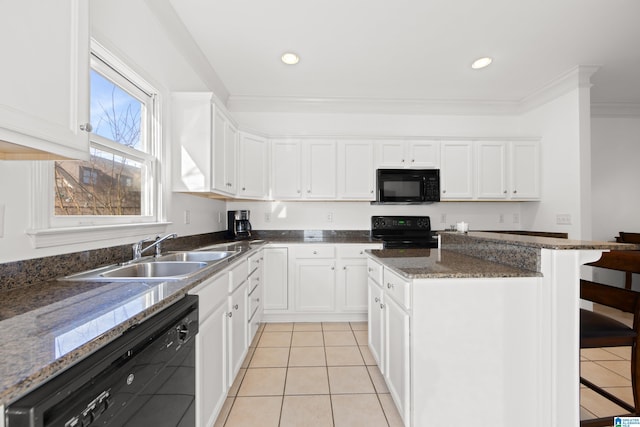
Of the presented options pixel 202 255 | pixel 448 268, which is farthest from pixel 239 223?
pixel 448 268

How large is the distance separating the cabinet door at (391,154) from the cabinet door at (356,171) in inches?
5.2

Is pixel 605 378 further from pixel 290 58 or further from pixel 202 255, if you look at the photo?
pixel 290 58

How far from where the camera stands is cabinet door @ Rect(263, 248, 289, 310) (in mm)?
2994

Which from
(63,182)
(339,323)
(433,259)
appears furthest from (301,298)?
(63,182)

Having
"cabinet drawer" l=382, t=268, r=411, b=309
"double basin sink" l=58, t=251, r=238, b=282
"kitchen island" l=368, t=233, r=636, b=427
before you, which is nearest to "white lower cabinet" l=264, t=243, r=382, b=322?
→ "double basin sink" l=58, t=251, r=238, b=282

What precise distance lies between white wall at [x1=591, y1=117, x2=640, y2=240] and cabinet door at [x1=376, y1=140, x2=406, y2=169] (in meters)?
2.87

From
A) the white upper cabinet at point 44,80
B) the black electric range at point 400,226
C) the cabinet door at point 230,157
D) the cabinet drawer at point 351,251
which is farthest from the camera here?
the black electric range at point 400,226

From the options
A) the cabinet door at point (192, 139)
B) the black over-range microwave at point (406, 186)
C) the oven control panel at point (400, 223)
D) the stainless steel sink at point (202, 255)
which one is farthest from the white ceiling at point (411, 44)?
the stainless steel sink at point (202, 255)

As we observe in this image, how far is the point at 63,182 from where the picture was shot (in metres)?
1.33

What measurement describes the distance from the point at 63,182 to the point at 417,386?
2033mm

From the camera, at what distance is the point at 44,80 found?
2.63 feet

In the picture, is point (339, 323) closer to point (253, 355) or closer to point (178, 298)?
point (253, 355)

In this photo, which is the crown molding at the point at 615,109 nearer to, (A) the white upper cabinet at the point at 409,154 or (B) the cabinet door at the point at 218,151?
(A) the white upper cabinet at the point at 409,154

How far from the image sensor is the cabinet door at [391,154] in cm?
338
